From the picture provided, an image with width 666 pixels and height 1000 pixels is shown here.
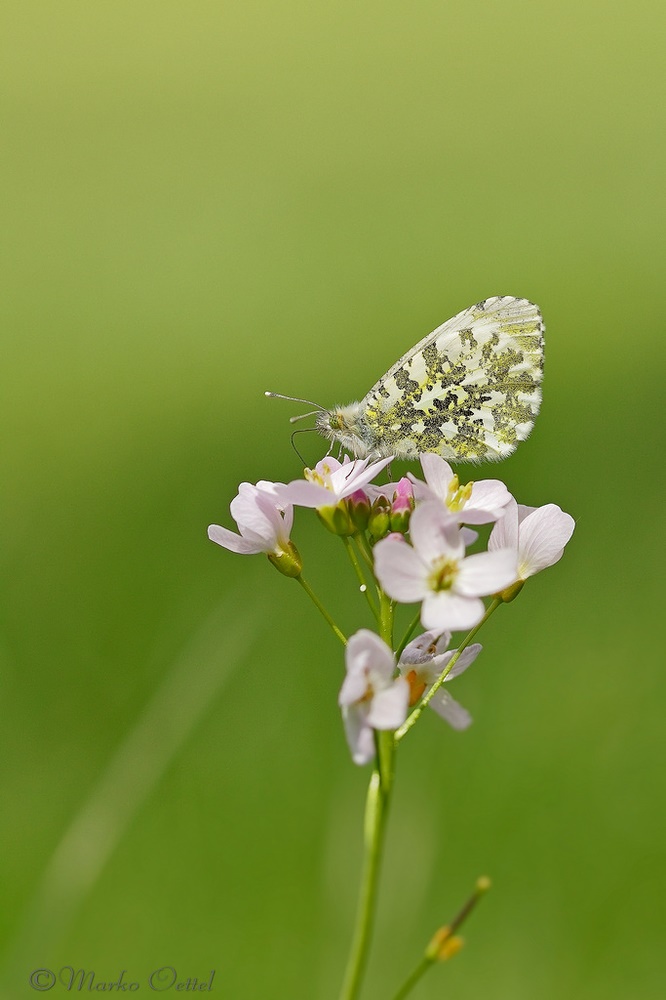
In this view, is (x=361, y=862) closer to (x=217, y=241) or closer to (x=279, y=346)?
(x=279, y=346)

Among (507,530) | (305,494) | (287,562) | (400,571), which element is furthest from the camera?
(287,562)

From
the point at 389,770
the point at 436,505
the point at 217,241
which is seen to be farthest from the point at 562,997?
the point at 217,241

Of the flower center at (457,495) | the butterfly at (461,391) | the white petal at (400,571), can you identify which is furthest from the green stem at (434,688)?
the butterfly at (461,391)

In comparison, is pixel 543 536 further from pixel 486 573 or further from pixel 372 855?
pixel 372 855

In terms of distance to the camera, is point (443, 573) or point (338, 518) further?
point (338, 518)

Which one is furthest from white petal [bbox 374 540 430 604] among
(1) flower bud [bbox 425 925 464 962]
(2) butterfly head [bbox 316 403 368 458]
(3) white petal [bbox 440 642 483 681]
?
(2) butterfly head [bbox 316 403 368 458]

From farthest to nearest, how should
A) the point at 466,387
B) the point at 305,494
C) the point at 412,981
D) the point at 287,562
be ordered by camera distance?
1. the point at 466,387
2. the point at 287,562
3. the point at 305,494
4. the point at 412,981

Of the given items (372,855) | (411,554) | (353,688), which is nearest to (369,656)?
(353,688)

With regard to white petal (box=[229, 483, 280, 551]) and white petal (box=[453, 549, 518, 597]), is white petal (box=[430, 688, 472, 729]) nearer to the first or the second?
white petal (box=[453, 549, 518, 597])
